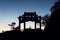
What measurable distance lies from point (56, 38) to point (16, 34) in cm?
403

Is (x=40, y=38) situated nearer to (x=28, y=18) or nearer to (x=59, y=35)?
(x=59, y=35)

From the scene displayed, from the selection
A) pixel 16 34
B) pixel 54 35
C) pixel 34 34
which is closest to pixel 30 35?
pixel 34 34

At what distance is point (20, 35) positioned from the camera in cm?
1523

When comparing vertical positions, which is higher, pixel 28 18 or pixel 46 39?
pixel 28 18

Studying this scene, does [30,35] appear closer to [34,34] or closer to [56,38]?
[34,34]

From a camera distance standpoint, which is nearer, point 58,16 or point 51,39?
point 51,39

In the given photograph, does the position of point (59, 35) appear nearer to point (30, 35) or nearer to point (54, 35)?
point (54, 35)

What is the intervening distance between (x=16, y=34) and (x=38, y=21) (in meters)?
10.1

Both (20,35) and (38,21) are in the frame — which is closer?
(20,35)

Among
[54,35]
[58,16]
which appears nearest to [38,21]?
[58,16]

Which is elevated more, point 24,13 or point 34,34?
point 24,13

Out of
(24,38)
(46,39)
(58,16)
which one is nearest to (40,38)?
(46,39)

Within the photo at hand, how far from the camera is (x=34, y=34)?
15.1m

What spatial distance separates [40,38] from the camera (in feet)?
49.1
